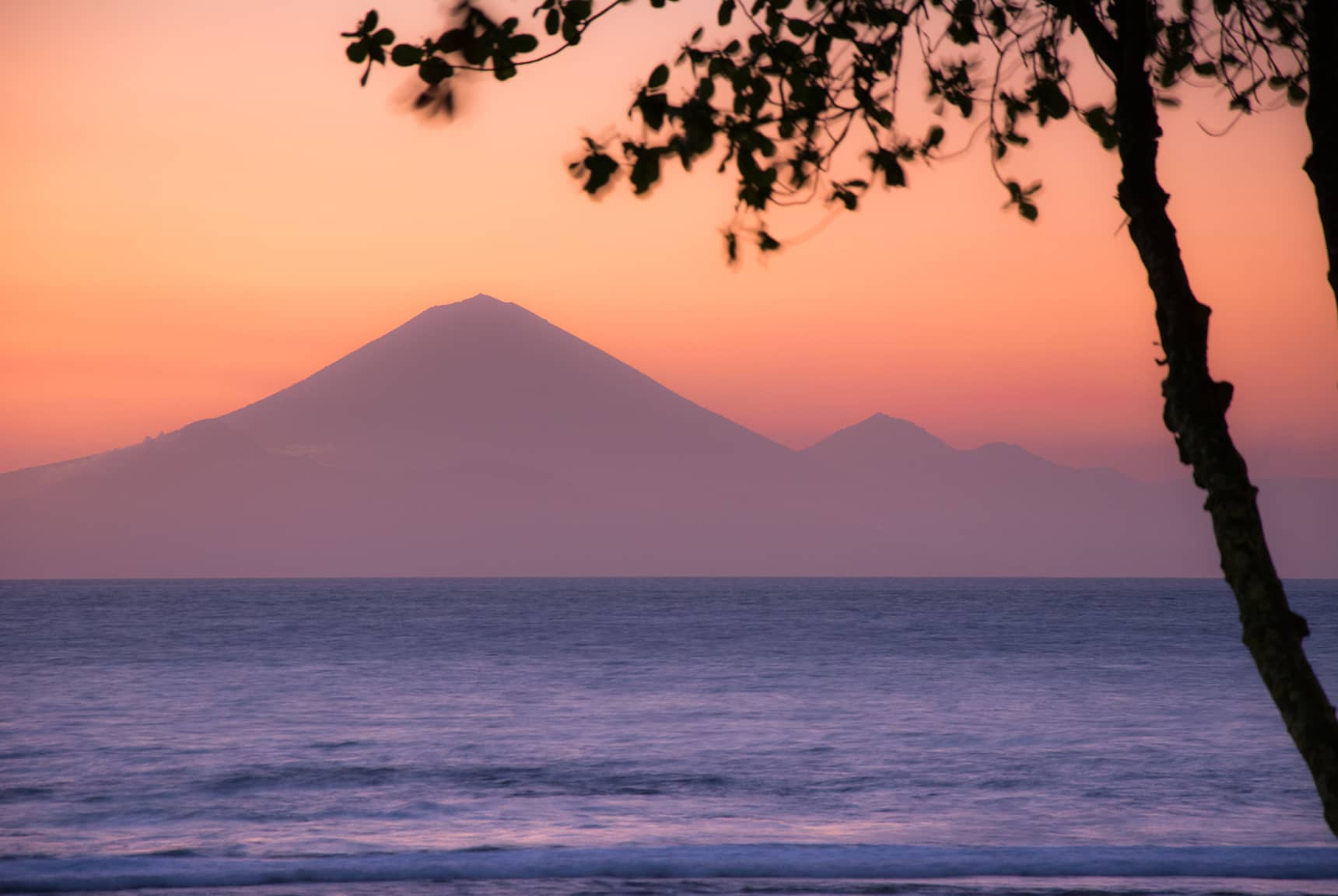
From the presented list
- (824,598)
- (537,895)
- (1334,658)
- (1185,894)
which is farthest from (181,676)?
(824,598)

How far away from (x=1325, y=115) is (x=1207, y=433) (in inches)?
39.2

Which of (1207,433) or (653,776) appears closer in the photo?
(1207,433)

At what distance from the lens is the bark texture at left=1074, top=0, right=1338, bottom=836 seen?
11.0ft

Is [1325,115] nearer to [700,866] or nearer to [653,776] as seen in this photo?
[700,866]

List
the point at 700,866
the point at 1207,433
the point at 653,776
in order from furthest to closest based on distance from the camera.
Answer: the point at 653,776 → the point at 700,866 → the point at 1207,433

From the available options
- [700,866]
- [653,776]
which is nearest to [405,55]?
[700,866]

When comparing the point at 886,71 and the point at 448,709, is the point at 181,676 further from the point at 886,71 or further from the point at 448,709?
the point at 886,71

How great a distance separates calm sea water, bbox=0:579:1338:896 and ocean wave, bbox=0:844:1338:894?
39 mm

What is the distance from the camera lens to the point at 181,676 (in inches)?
1462

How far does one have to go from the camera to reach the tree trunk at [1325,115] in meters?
3.43

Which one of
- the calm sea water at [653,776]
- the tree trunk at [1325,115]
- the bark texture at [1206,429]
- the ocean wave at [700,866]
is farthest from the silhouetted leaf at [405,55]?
the ocean wave at [700,866]

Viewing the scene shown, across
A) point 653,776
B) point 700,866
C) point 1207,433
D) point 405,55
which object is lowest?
point 653,776

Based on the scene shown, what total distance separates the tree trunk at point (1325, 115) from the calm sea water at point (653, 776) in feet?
25.4

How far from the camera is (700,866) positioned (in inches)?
422
